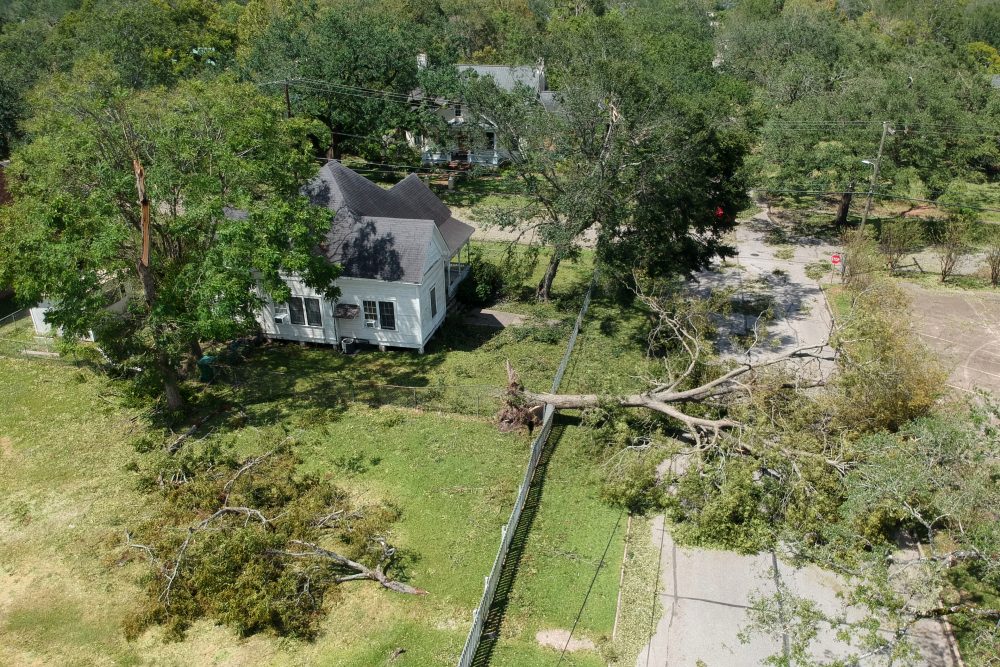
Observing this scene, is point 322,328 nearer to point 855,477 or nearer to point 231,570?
Answer: point 231,570

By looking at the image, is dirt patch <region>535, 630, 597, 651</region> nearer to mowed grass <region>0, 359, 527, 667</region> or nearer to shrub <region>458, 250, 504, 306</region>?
mowed grass <region>0, 359, 527, 667</region>

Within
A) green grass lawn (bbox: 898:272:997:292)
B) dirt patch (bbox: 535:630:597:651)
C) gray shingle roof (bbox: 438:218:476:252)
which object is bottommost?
green grass lawn (bbox: 898:272:997:292)

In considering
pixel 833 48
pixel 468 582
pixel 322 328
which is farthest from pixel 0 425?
pixel 833 48

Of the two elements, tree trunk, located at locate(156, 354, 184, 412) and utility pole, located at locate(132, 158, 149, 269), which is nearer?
utility pole, located at locate(132, 158, 149, 269)

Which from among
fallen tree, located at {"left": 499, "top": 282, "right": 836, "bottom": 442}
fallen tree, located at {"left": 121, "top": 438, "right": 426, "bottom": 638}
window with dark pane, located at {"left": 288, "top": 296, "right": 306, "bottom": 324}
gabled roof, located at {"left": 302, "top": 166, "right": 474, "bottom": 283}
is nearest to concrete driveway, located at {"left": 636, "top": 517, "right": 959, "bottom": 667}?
fallen tree, located at {"left": 499, "top": 282, "right": 836, "bottom": 442}

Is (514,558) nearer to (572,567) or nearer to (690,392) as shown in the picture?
(572,567)

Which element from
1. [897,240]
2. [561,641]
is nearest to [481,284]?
[561,641]

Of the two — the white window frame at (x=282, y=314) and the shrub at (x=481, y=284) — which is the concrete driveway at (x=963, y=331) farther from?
the white window frame at (x=282, y=314)

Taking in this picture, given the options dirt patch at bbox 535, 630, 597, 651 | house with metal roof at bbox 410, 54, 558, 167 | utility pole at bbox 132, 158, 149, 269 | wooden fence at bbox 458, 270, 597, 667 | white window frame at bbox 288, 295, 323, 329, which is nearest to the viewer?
wooden fence at bbox 458, 270, 597, 667

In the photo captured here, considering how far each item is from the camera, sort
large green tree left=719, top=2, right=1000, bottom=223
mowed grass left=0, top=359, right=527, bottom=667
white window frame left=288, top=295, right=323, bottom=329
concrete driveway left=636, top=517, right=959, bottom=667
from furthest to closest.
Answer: large green tree left=719, top=2, right=1000, bottom=223, white window frame left=288, top=295, right=323, bottom=329, mowed grass left=0, top=359, right=527, bottom=667, concrete driveway left=636, top=517, right=959, bottom=667
